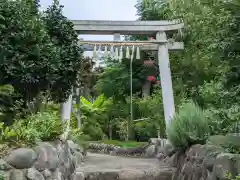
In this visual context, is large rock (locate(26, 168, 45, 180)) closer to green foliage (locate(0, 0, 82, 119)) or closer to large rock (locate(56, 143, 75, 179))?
large rock (locate(56, 143, 75, 179))

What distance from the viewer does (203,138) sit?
639 cm

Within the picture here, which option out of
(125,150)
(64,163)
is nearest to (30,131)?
(64,163)

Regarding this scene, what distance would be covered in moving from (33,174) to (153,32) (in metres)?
7.37

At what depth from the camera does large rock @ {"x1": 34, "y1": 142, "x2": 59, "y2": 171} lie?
498cm

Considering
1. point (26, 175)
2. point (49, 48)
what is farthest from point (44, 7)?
point (26, 175)

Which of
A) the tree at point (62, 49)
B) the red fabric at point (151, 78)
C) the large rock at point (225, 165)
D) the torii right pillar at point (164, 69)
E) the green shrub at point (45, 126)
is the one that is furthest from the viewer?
the red fabric at point (151, 78)

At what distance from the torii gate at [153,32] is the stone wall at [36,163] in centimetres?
472

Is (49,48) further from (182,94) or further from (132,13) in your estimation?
(132,13)

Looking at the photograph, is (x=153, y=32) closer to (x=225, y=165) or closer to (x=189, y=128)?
(x=189, y=128)

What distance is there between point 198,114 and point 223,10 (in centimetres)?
262

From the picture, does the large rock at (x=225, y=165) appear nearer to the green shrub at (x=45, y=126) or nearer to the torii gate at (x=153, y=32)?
the green shrub at (x=45, y=126)

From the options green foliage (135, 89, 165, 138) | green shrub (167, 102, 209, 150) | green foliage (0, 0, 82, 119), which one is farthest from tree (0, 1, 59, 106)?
green foliage (135, 89, 165, 138)

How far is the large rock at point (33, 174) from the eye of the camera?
456 centimetres

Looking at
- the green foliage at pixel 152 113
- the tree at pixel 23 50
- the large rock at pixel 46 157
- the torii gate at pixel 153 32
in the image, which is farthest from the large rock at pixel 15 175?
the green foliage at pixel 152 113
